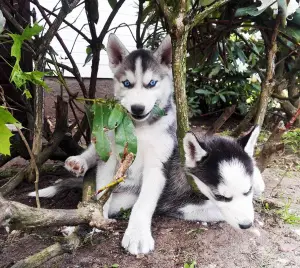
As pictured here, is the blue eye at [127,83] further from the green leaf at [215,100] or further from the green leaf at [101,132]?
the green leaf at [215,100]

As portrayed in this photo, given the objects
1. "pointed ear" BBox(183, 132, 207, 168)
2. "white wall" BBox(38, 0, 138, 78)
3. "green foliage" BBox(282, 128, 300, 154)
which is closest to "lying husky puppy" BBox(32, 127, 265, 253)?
"pointed ear" BBox(183, 132, 207, 168)

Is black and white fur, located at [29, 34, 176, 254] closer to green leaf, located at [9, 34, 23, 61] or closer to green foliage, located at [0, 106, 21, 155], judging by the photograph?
green leaf, located at [9, 34, 23, 61]

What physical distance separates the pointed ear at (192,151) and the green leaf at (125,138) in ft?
0.93

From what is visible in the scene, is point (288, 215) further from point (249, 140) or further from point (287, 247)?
point (249, 140)

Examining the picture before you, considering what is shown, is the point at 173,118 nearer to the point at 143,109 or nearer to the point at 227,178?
the point at 143,109

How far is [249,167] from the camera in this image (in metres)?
2.05

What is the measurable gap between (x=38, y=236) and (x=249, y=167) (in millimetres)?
1156

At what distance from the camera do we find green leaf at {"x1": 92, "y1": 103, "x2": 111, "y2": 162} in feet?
6.22

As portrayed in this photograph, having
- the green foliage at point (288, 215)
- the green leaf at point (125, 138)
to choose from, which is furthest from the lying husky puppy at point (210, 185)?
the green leaf at point (125, 138)

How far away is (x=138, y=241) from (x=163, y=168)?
53 centimetres

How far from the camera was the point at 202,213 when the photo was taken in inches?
90.2

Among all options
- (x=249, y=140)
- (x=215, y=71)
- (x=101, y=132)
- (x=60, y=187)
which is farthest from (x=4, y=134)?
(x=215, y=71)

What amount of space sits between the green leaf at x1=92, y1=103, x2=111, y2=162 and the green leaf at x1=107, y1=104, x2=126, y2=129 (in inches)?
1.4

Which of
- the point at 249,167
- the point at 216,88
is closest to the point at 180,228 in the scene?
the point at 249,167
